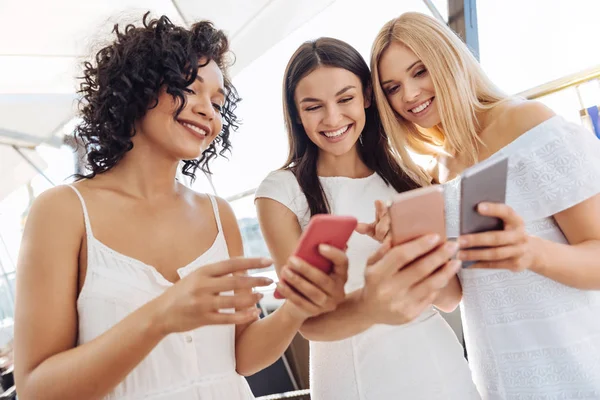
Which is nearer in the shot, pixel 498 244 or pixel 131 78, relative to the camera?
pixel 498 244

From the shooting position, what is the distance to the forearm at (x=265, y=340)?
1.27 m

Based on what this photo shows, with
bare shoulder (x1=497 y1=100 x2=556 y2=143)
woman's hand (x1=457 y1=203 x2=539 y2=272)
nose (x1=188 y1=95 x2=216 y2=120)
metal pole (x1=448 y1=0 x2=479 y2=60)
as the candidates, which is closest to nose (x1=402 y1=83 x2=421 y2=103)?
bare shoulder (x1=497 y1=100 x2=556 y2=143)

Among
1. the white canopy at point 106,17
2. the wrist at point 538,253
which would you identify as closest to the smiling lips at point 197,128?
the wrist at point 538,253

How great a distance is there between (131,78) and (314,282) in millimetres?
803

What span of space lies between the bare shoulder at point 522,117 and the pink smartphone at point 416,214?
76cm

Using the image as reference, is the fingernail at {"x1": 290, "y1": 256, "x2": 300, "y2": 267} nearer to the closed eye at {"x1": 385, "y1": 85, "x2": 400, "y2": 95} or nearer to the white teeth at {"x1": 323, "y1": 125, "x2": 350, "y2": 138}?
the white teeth at {"x1": 323, "y1": 125, "x2": 350, "y2": 138}

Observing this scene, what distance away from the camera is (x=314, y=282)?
0.94 meters

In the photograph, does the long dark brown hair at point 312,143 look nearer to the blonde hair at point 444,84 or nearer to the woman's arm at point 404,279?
the blonde hair at point 444,84

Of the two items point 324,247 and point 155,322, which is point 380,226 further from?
point 155,322

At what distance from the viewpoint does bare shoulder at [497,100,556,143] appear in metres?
1.45

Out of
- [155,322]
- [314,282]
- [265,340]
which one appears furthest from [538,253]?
[155,322]

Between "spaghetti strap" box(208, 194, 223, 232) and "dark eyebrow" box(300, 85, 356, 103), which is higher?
"dark eyebrow" box(300, 85, 356, 103)

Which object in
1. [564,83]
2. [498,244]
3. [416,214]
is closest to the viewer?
[416,214]

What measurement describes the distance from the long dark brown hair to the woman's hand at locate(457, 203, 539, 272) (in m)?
0.77
